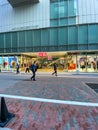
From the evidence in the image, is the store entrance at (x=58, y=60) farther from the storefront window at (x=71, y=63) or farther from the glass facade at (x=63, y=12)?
the glass facade at (x=63, y=12)

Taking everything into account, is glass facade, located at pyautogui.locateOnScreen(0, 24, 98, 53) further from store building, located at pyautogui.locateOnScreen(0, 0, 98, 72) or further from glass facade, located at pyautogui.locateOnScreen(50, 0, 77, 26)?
glass facade, located at pyautogui.locateOnScreen(50, 0, 77, 26)

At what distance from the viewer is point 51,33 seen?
42.2 metres

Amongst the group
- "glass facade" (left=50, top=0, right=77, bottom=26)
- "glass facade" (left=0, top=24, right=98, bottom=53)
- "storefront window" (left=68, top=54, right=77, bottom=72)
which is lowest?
"storefront window" (left=68, top=54, right=77, bottom=72)

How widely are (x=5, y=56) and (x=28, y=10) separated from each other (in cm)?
895

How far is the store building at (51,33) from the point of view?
3962cm

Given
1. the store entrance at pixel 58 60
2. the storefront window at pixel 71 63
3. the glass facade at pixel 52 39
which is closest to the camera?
the glass facade at pixel 52 39

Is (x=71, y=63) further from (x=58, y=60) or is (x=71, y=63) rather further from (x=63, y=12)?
(x=63, y=12)

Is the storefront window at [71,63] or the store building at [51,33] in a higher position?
the store building at [51,33]

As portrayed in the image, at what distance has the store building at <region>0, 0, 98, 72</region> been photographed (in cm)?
3962

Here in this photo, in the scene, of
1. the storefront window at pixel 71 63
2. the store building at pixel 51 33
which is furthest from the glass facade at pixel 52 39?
the storefront window at pixel 71 63

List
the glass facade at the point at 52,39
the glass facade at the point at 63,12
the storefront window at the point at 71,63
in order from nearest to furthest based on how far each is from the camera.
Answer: the glass facade at the point at 52,39 → the glass facade at the point at 63,12 → the storefront window at the point at 71,63

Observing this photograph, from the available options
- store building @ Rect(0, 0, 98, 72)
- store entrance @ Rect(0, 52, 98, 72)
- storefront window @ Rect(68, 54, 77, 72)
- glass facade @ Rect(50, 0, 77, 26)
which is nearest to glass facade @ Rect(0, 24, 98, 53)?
store building @ Rect(0, 0, 98, 72)

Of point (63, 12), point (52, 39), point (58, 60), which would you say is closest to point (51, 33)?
point (52, 39)

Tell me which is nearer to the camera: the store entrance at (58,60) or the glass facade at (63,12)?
the glass facade at (63,12)
